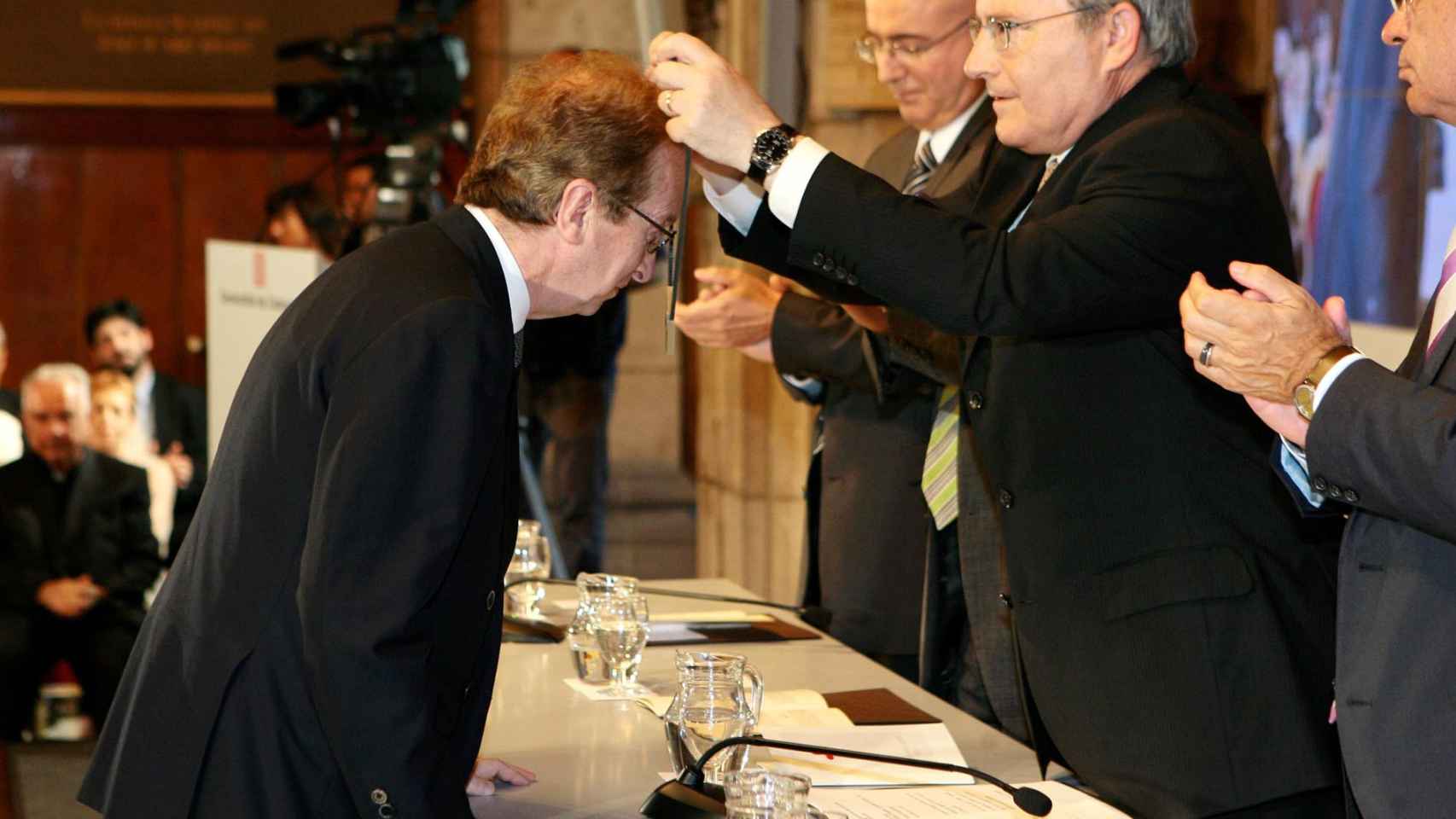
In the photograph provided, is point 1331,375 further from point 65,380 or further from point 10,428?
point 10,428

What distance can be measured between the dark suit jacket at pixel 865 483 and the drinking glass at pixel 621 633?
0.93 metres

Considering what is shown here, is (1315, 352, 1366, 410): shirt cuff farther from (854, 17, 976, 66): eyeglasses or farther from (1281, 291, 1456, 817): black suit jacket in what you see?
(854, 17, 976, 66): eyeglasses

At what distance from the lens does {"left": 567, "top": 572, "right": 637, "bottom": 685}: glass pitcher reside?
2.32 metres

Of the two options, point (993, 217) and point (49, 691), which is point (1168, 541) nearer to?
point (993, 217)

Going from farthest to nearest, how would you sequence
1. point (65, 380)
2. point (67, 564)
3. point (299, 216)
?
point (299, 216) < point (65, 380) < point (67, 564)

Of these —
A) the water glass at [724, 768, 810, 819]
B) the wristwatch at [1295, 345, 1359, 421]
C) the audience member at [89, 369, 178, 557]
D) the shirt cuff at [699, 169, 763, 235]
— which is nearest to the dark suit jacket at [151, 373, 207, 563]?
the audience member at [89, 369, 178, 557]

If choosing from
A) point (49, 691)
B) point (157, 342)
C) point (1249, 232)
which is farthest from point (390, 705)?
point (157, 342)

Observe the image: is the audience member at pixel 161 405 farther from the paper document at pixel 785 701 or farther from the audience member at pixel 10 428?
the paper document at pixel 785 701

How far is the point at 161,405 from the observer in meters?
5.43

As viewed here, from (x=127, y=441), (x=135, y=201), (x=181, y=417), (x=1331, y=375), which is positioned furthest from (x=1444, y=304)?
(x=135, y=201)

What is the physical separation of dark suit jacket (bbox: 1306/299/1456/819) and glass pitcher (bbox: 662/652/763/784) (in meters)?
0.62

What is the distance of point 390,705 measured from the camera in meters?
1.54

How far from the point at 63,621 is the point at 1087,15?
338 centimetres

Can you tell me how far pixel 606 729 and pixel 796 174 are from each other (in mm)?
723
